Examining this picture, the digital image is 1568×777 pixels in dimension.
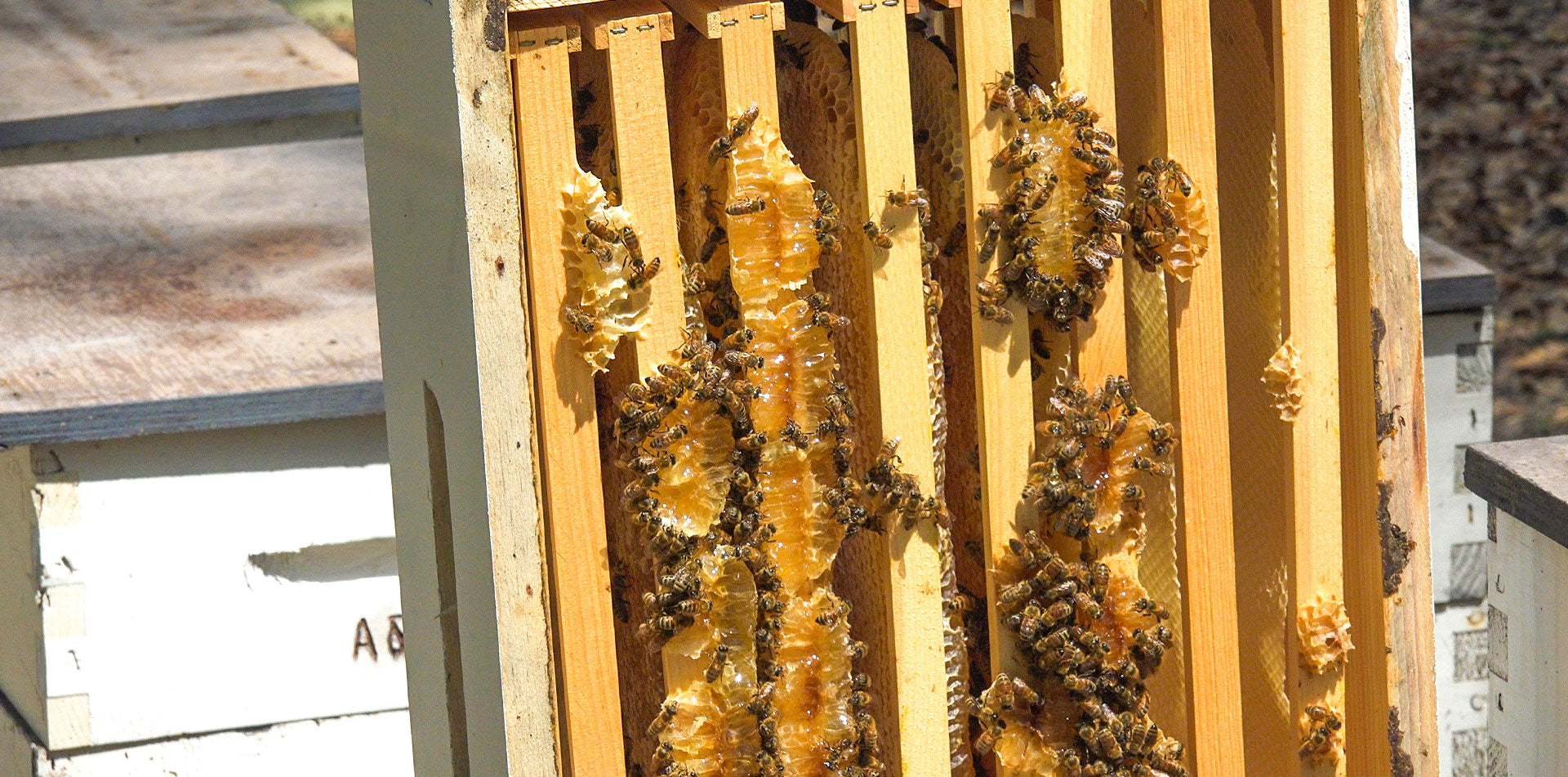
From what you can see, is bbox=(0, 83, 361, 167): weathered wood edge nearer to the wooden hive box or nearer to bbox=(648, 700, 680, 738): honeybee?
the wooden hive box

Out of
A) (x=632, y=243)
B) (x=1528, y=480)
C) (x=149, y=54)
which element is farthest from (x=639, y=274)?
(x=149, y=54)

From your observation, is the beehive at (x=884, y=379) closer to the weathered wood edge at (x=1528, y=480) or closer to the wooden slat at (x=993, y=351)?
the wooden slat at (x=993, y=351)

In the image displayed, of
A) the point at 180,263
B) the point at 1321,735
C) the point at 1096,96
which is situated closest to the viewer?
the point at 1096,96

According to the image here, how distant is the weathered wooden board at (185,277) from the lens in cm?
388

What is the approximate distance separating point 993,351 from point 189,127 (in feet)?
16.6

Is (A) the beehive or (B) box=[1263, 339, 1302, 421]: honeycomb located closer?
(A) the beehive

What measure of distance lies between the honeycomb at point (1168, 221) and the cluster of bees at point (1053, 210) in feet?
0.12

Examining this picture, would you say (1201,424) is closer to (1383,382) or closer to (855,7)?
(1383,382)

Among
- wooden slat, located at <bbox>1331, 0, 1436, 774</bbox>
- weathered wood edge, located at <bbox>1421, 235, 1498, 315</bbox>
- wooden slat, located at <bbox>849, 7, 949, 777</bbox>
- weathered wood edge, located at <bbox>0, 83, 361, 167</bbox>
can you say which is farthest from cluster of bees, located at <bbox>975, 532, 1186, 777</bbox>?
weathered wood edge, located at <bbox>0, 83, 361, 167</bbox>

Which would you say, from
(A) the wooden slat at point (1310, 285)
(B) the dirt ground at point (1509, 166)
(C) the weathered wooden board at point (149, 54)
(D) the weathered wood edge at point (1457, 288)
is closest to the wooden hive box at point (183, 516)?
(C) the weathered wooden board at point (149, 54)

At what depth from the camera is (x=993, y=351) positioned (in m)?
2.03

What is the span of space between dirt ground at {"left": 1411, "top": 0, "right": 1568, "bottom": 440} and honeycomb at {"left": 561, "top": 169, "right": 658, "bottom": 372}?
7.34 m

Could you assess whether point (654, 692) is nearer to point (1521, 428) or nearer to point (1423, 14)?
point (1521, 428)

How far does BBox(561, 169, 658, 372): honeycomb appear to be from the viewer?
72.0 inches
